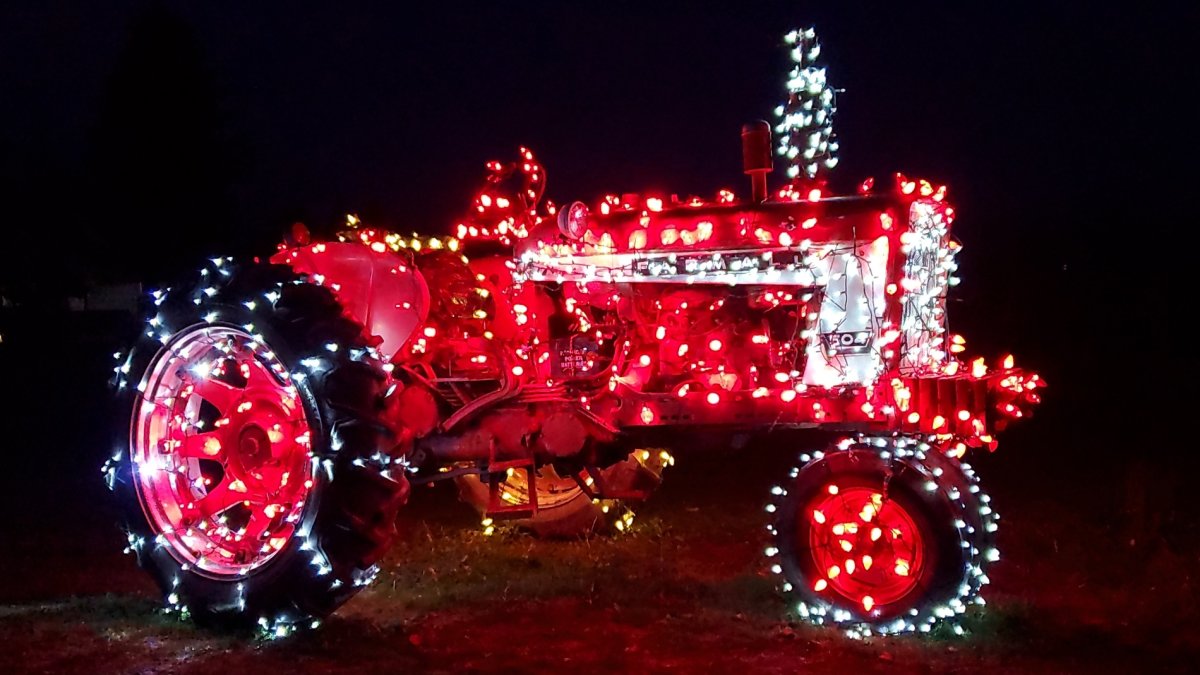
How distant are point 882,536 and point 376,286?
3.33 meters

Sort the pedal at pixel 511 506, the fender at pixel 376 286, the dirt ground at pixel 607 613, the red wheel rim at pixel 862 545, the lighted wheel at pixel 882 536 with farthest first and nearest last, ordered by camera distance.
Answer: the fender at pixel 376 286 → the pedal at pixel 511 506 → the red wheel rim at pixel 862 545 → the lighted wheel at pixel 882 536 → the dirt ground at pixel 607 613

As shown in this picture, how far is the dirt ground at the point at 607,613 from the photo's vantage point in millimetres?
5812

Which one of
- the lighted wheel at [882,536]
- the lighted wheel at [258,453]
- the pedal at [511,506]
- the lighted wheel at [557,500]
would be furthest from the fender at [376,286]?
the lighted wheel at [882,536]

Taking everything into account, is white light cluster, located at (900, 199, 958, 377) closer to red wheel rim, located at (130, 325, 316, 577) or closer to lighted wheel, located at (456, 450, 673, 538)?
lighted wheel, located at (456, 450, 673, 538)

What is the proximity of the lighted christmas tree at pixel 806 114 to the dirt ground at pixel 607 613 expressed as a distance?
9.77ft

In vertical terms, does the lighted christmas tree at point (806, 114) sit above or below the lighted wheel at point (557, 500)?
above

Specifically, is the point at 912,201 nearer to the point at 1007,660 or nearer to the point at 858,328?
the point at 858,328

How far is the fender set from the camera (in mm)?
7180

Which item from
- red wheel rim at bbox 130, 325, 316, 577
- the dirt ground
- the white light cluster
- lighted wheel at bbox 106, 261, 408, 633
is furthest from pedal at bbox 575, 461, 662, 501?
the white light cluster

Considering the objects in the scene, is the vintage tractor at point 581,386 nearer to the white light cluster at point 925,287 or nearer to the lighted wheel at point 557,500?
the white light cluster at point 925,287

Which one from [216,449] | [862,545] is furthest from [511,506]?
[862,545]

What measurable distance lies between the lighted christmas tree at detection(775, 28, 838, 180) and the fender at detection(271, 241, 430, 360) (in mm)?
3382

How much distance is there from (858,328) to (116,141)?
26.4 meters

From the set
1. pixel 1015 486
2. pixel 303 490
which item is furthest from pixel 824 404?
pixel 1015 486
